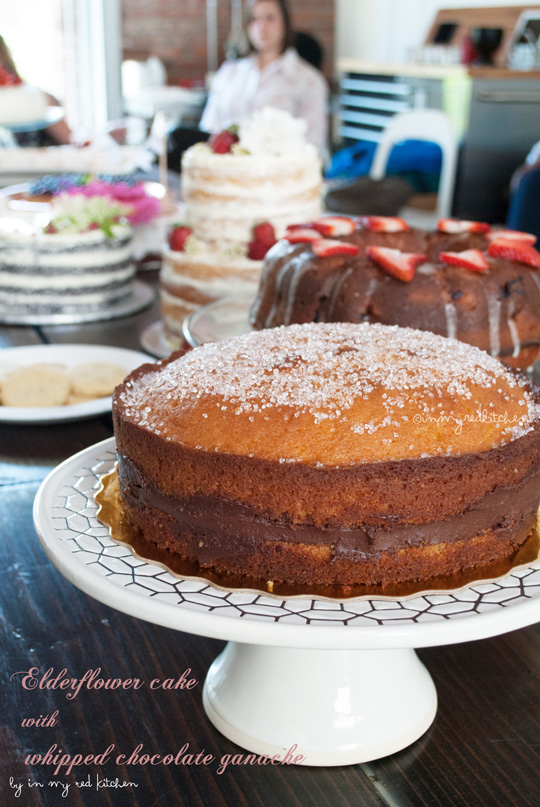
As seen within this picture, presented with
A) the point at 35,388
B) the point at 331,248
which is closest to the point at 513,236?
the point at 331,248

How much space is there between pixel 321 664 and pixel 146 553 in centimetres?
21

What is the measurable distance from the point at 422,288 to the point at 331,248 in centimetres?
18

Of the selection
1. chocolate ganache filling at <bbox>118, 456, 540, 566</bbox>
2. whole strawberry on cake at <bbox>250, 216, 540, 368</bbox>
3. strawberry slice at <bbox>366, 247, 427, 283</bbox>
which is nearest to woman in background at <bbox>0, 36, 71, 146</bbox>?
whole strawberry on cake at <bbox>250, 216, 540, 368</bbox>

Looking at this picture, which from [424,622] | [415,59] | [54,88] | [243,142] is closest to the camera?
[424,622]

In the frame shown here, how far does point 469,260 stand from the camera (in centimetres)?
136

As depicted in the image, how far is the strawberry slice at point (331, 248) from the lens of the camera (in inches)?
55.4

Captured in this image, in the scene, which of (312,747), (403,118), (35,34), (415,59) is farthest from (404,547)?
(35,34)

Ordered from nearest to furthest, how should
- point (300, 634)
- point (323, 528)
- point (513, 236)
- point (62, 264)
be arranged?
point (300, 634), point (323, 528), point (513, 236), point (62, 264)

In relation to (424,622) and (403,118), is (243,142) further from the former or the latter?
(403,118)

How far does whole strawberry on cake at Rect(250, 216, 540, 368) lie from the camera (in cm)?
132

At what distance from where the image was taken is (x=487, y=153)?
6.05m

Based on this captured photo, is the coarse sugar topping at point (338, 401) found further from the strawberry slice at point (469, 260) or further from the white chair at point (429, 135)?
the white chair at point (429, 135)

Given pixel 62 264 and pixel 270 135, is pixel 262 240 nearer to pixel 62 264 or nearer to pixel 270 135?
pixel 270 135

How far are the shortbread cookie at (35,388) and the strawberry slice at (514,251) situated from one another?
820 mm
